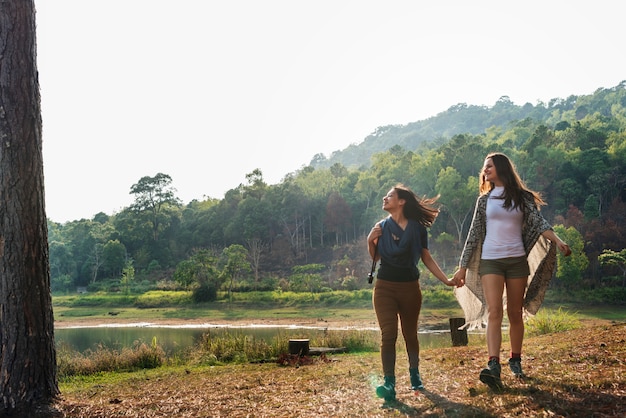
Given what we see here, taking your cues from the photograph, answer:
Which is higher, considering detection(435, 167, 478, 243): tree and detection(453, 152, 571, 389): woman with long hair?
detection(435, 167, 478, 243): tree

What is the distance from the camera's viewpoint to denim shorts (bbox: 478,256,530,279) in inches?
198

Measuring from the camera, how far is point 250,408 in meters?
5.21

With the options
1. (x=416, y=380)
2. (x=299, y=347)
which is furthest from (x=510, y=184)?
(x=299, y=347)

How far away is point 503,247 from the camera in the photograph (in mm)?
5039

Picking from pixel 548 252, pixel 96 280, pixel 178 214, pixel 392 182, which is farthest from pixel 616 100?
pixel 548 252

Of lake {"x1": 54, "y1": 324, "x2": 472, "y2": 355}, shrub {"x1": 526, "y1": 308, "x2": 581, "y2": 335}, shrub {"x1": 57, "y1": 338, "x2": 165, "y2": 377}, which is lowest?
lake {"x1": 54, "y1": 324, "x2": 472, "y2": 355}

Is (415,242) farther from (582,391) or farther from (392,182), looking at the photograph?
(392,182)

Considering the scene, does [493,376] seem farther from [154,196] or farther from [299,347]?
[154,196]

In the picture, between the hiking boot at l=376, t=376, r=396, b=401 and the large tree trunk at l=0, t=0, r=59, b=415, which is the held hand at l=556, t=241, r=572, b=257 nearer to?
the hiking boot at l=376, t=376, r=396, b=401

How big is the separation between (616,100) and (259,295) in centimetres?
12860

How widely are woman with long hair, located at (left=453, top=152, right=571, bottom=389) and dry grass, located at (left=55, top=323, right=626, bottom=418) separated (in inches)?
16.4

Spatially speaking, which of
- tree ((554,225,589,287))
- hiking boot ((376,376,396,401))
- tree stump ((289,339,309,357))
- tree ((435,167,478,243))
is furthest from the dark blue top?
tree ((435,167,478,243))

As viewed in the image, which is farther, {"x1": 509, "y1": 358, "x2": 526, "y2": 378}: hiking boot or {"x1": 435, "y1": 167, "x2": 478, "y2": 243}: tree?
{"x1": 435, "y1": 167, "x2": 478, "y2": 243}: tree

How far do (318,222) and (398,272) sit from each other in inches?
2828
